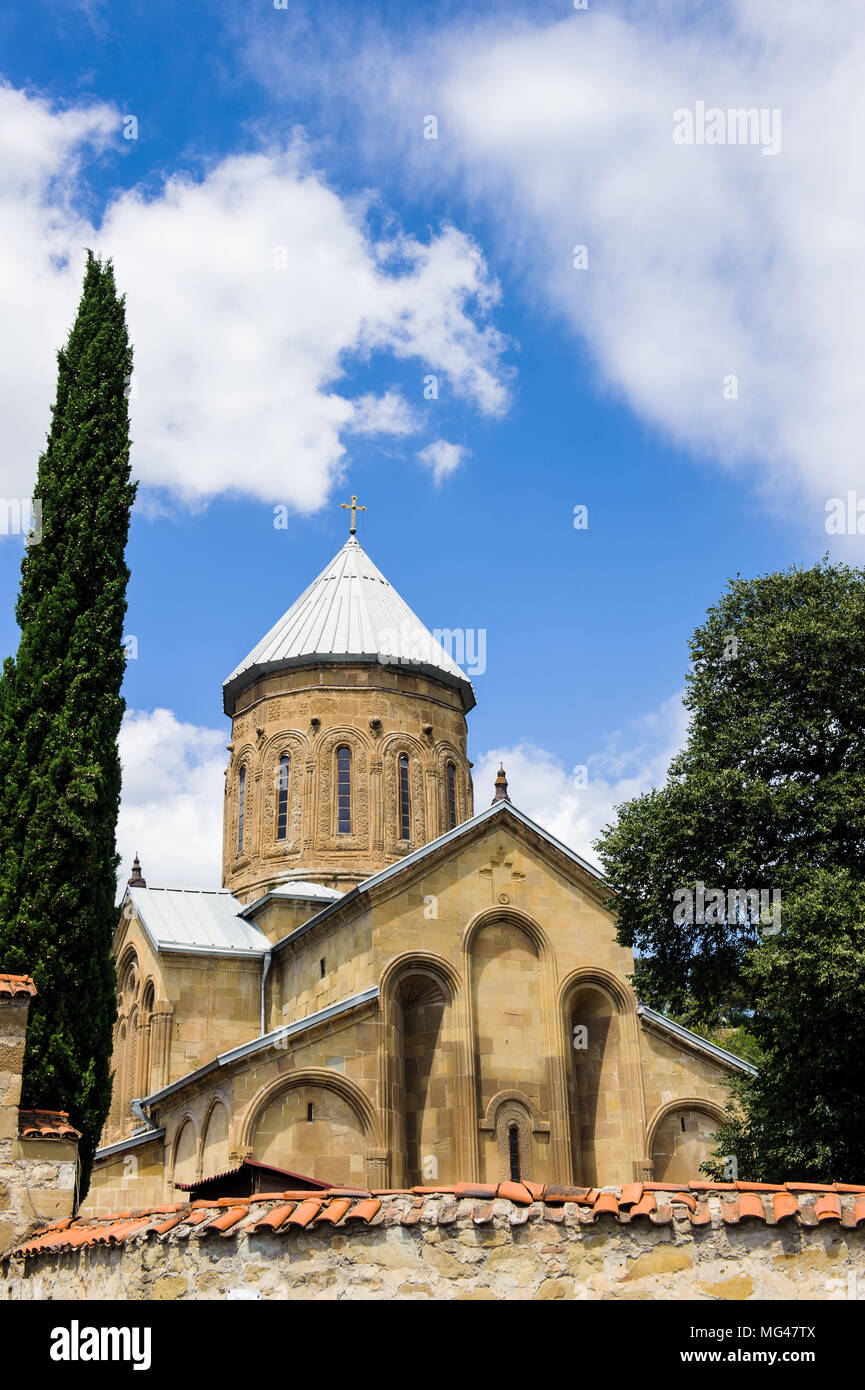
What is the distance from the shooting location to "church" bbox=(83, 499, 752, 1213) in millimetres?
17625

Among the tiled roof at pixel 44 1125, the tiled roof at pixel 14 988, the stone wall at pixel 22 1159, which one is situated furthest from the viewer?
the tiled roof at pixel 14 988

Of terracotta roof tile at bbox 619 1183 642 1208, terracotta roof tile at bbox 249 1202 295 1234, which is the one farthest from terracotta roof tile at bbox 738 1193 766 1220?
terracotta roof tile at bbox 249 1202 295 1234

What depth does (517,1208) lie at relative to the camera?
6.85 m

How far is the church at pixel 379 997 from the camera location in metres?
17.6

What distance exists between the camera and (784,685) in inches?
647

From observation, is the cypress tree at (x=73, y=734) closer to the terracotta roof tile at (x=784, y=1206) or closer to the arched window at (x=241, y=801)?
the terracotta roof tile at (x=784, y=1206)

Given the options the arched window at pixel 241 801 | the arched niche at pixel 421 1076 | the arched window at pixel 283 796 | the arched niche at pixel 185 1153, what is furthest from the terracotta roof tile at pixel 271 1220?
the arched window at pixel 241 801

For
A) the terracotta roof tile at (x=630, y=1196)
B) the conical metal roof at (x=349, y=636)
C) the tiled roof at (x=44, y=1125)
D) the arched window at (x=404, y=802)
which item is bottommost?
the terracotta roof tile at (x=630, y=1196)

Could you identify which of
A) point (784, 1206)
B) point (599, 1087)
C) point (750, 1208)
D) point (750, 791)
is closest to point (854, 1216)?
point (784, 1206)

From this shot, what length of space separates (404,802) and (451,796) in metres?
1.45

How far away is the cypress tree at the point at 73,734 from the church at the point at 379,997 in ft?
8.13

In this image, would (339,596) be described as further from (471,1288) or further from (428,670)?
(471,1288)

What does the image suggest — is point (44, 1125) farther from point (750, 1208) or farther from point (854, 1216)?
point (854, 1216)
